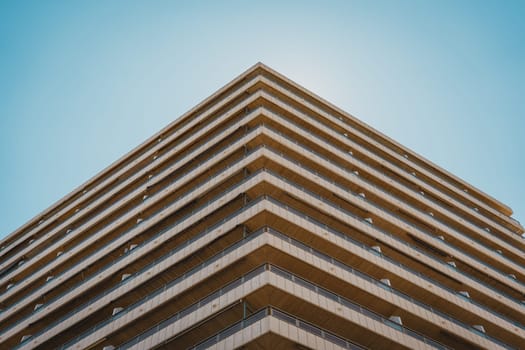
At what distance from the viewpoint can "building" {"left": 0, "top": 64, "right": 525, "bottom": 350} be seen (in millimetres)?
21453

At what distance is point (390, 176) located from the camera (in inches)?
1524

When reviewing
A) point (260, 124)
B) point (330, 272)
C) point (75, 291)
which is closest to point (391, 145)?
point (260, 124)

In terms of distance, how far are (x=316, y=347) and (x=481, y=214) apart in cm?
3103

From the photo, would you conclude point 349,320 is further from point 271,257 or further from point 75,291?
point 75,291

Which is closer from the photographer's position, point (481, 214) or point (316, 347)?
point (316, 347)

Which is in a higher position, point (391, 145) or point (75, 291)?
point (391, 145)

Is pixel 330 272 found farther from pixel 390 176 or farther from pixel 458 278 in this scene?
pixel 390 176

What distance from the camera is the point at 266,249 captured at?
21.9 metres

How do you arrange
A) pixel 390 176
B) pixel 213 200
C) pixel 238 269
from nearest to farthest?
pixel 238 269 → pixel 213 200 → pixel 390 176

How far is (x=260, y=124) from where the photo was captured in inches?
1293

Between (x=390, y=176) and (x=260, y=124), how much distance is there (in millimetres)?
12125

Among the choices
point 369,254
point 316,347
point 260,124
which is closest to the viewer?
point 316,347

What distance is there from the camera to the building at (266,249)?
21453 mm

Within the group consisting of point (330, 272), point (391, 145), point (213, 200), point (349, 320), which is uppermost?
point (391, 145)
